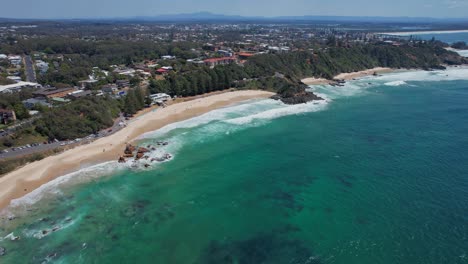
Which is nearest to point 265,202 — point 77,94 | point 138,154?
point 138,154

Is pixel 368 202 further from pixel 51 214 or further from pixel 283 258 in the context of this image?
pixel 51 214

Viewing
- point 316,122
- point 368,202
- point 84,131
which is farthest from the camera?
point 316,122

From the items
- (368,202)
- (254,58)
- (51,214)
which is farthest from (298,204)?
(254,58)

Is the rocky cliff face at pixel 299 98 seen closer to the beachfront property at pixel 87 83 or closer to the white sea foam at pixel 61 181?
the white sea foam at pixel 61 181

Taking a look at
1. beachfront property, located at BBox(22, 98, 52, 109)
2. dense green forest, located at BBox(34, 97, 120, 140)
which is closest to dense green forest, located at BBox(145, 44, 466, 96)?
dense green forest, located at BBox(34, 97, 120, 140)

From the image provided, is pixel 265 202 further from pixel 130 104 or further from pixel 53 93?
pixel 53 93

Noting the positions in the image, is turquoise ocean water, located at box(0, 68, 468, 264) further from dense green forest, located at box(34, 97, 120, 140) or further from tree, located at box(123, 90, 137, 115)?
tree, located at box(123, 90, 137, 115)
